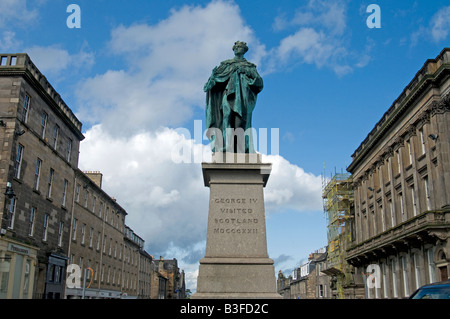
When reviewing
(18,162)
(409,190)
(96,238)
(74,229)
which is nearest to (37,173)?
(18,162)

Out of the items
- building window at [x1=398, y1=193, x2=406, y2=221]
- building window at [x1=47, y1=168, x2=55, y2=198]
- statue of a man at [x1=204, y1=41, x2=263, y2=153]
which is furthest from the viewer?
building window at [x1=398, y1=193, x2=406, y2=221]

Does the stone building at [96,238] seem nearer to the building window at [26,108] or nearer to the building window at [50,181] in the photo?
the building window at [50,181]

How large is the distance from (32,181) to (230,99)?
2649cm

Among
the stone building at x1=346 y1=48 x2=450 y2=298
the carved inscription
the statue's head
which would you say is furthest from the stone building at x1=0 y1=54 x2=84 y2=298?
the stone building at x1=346 y1=48 x2=450 y2=298

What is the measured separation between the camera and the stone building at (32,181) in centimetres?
2880

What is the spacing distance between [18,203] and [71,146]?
1263 centimetres

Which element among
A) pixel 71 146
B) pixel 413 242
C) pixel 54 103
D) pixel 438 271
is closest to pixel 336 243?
pixel 413 242

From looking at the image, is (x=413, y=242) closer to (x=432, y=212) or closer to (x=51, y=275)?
(x=432, y=212)

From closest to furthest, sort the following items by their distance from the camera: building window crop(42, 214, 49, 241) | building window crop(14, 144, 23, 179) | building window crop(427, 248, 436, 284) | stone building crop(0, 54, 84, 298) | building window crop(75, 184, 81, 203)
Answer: stone building crop(0, 54, 84, 298), building window crop(14, 144, 23, 179), building window crop(427, 248, 436, 284), building window crop(42, 214, 49, 241), building window crop(75, 184, 81, 203)

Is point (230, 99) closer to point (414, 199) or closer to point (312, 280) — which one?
point (414, 199)

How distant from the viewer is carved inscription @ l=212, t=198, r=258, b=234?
28.8ft

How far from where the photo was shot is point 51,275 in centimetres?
3650

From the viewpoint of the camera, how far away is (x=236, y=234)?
8.75 metres

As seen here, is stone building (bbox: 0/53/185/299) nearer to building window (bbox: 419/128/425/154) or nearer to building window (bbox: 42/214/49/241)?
building window (bbox: 42/214/49/241)
